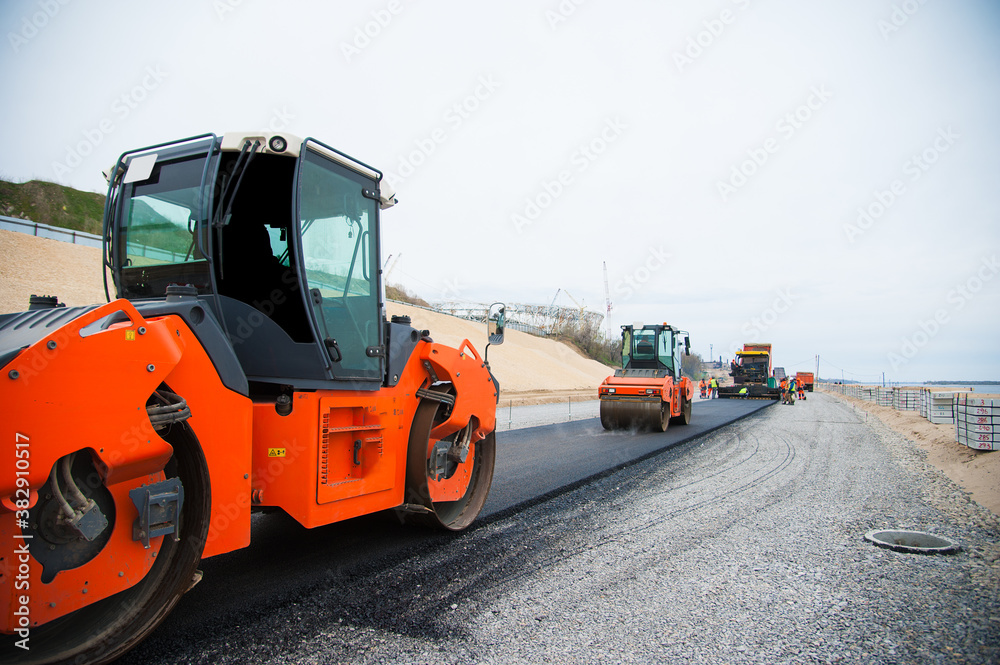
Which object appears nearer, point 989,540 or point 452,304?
point 989,540

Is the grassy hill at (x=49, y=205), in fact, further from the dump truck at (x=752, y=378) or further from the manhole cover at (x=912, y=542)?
the manhole cover at (x=912, y=542)

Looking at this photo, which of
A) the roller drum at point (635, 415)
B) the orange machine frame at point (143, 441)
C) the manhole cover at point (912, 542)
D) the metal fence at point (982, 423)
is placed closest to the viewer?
the orange machine frame at point (143, 441)

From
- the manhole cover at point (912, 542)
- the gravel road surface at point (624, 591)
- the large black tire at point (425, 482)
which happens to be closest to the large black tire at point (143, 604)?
the gravel road surface at point (624, 591)

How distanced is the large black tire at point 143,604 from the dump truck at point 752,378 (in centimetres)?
3176

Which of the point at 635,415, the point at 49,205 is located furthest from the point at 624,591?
the point at 49,205

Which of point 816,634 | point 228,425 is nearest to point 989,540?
point 816,634

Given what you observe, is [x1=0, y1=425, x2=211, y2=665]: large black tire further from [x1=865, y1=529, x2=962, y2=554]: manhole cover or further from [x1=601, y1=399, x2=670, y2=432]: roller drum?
[x1=601, y1=399, x2=670, y2=432]: roller drum

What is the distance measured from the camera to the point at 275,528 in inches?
183

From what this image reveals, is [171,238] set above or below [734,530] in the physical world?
above

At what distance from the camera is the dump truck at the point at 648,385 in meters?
12.5

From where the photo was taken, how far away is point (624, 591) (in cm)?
357

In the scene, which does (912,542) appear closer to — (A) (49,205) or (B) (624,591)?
(B) (624,591)

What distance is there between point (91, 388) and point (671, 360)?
13679 millimetres

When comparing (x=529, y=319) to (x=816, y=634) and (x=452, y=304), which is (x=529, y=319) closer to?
(x=452, y=304)
